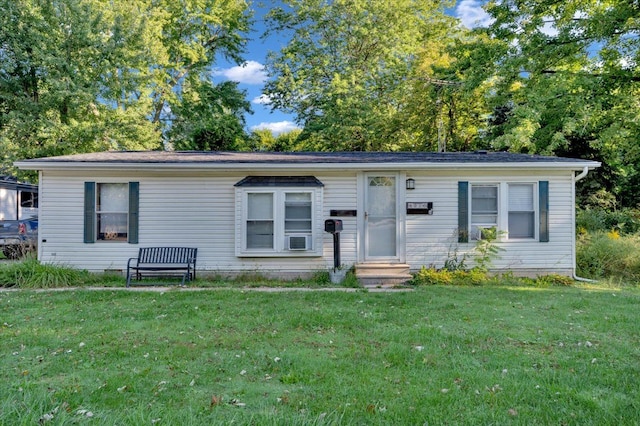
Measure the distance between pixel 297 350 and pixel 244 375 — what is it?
76 centimetres

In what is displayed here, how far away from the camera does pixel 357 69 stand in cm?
2009

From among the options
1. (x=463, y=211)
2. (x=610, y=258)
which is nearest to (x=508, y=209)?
(x=463, y=211)

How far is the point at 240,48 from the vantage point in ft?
77.8

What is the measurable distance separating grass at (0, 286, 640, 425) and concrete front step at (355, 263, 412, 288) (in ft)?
6.09

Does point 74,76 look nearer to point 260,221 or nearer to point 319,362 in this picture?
point 260,221

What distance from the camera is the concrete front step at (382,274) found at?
8250 mm

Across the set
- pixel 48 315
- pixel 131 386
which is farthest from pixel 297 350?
pixel 48 315

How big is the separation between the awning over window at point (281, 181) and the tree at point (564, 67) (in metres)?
4.95

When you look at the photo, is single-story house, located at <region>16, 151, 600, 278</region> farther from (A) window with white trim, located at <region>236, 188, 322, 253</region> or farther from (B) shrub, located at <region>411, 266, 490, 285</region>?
(B) shrub, located at <region>411, 266, 490, 285</region>

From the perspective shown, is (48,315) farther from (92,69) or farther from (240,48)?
(240,48)

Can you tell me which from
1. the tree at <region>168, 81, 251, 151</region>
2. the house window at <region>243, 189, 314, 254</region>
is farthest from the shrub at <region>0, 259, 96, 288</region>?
the tree at <region>168, 81, 251, 151</region>

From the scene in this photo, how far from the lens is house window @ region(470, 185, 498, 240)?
29.6 ft

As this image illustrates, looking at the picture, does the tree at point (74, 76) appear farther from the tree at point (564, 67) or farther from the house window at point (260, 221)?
the tree at point (564, 67)

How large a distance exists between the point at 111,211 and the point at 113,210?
0.16 ft
